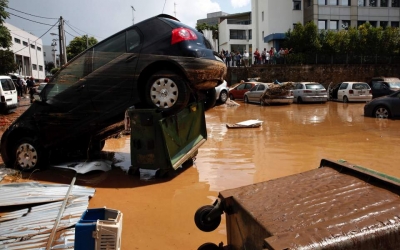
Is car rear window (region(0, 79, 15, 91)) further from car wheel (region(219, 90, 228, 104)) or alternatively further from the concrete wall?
the concrete wall

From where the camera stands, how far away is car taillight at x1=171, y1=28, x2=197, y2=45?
19.0ft

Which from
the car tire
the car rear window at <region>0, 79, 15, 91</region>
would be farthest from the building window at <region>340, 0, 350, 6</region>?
the car rear window at <region>0, 79, 15, 91</region>

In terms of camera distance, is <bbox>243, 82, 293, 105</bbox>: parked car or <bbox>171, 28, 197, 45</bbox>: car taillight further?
<bbox>243, 82, 293, 105</bbox>: parked car

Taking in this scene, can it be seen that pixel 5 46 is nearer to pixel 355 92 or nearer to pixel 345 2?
pixel 355 92

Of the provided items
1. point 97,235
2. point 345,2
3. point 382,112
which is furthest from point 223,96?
point 345,2

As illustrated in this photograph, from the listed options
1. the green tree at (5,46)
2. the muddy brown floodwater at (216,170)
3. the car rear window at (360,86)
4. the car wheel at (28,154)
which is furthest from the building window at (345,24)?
the car wheel at (28,154)

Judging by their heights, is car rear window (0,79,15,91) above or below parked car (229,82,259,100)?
above

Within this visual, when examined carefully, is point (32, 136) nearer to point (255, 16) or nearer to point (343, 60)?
point (343, 60)

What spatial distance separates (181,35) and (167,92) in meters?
0.99

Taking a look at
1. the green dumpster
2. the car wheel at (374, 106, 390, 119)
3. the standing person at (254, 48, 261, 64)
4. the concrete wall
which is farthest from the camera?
the standing person at (254, 48, 261, 64)

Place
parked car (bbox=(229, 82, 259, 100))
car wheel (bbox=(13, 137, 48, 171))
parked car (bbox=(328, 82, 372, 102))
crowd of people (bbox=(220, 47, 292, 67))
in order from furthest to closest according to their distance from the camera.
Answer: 1. crowd of people (bbox=(220, 47, 292, 67))
2. parked car (bbox=(229, 82, 259, 100))
3. parked car (bbox=(328, 82, 372, 102))
4. car wheel (bbox=(13, 137, 48, 171))

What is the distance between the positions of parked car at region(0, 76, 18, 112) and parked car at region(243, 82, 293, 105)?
45.3 ft

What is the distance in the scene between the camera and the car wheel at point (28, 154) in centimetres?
647

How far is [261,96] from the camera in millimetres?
21422
